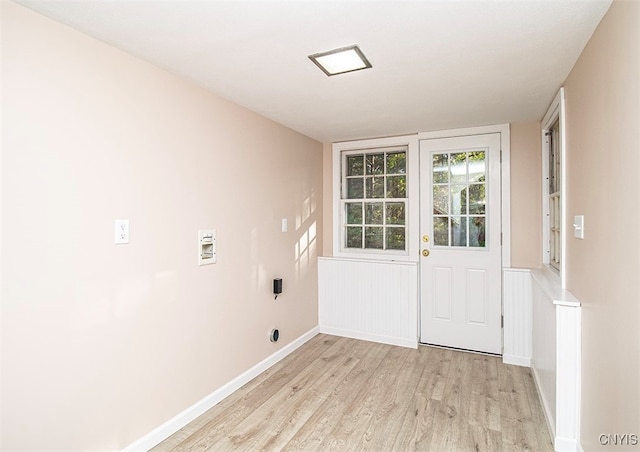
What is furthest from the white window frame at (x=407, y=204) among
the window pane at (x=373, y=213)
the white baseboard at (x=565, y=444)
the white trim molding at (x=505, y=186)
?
the white baseboard at (x=565, y=444)

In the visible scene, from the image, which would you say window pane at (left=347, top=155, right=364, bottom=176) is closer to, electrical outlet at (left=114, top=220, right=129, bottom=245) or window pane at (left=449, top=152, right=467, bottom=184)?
window pane at (left=449, top=152, right=467, bottom=184)

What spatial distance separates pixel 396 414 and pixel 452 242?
1.91 m

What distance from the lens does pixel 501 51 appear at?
6.53 ft

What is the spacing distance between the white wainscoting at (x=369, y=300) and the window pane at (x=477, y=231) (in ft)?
2.13

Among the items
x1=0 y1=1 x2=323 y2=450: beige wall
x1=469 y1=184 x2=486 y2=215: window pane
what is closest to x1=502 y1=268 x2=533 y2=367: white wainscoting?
x1=469 y1=184 x2=486 y2=215: window pane

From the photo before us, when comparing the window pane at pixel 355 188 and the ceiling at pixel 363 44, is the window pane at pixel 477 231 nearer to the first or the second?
the ceiling at pixel 363 44

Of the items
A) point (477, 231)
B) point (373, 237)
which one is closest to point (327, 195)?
point (373, 237)

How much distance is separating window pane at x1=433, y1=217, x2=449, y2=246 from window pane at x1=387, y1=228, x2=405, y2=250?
1.21ft

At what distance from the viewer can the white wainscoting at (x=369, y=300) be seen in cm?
389

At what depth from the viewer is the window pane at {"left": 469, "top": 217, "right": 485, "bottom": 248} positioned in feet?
12.0

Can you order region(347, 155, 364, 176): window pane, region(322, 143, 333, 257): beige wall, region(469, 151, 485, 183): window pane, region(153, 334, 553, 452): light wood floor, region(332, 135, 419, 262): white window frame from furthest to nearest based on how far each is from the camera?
region(322, 143, 333, 257): beige wall, region(347, 155, 364, 176): window pane, region(332, 135, 419, 262): white window frame, region(469, 151, 485, 183): window pane, region(153, 334, 553, 452): light wood floor

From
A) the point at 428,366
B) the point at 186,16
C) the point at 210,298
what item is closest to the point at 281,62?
the point at 186,16

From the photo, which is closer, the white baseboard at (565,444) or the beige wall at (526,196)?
the white baseboard at (565,444)

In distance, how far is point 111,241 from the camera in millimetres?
1938
